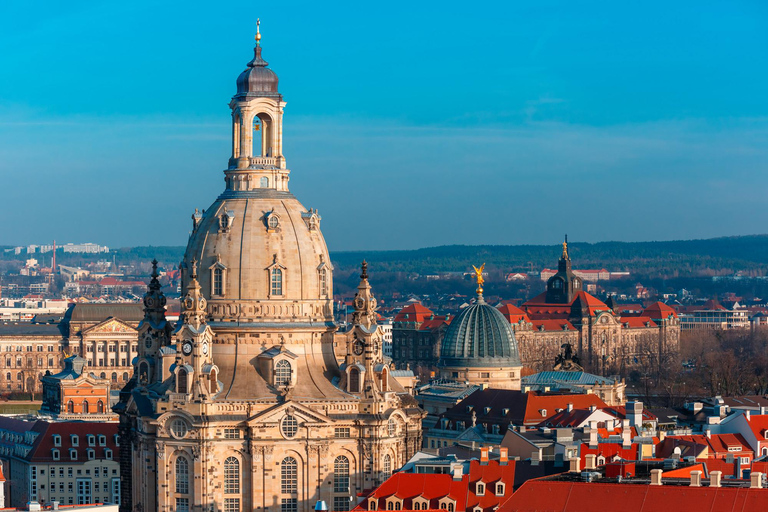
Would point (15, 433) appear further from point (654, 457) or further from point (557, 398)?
point (654, 457)

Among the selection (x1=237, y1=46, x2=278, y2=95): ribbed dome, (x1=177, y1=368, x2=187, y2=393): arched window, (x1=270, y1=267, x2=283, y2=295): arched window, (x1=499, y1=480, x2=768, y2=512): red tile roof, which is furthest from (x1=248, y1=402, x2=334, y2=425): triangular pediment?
(x1=499, y1=480, x2=768, y2=512): red tile roof

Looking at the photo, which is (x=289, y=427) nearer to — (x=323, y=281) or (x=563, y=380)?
(x=323, y=281)

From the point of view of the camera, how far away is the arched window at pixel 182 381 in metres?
120

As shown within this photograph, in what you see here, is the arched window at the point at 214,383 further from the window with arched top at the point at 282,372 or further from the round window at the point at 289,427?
the round window at the point at 289,427

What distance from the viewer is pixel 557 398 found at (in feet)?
532

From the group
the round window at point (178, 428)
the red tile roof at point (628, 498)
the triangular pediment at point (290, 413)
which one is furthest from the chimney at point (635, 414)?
the red tile roof at point (628, 498)

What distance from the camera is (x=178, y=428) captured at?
11994 centimetres

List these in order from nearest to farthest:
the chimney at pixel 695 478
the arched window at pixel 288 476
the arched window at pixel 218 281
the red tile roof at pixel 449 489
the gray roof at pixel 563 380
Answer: the chimney at pixel 695 478 < the red tile roof at pixel 449 489 < the arched window at pixel 288 476 < the arched window at pixel 218 281 < the gray roof at pixel 563 380

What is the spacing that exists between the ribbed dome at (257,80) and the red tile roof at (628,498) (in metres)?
37.4

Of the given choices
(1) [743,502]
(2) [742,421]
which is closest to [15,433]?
(2) [742,421]

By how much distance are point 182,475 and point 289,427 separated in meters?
6.41

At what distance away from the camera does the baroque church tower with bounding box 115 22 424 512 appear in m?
120

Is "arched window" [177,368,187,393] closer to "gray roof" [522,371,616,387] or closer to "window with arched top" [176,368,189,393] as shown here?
"window with arched top" [176,368,189,393]

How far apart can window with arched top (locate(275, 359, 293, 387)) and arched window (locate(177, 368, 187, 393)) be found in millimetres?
5346
